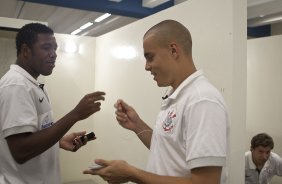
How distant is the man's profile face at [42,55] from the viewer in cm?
163

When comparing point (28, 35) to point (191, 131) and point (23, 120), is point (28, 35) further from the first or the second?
point (191, 131)

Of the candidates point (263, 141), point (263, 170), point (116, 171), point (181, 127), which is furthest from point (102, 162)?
point (263, 170)

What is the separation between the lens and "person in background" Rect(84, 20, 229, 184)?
981mm

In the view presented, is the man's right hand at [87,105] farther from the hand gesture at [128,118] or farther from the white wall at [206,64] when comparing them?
the white wall at [206,64]

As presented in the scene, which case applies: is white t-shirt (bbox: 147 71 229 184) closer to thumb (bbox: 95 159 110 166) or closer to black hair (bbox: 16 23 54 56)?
thumb (bbox: 95 159 110 166)

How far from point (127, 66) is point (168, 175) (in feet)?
6.55

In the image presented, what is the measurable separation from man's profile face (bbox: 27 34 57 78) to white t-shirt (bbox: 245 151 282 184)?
6.14ft

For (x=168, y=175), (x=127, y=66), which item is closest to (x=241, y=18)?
(x=168, y=175)

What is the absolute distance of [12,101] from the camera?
1.38m

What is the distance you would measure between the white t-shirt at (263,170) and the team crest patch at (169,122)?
1.78m

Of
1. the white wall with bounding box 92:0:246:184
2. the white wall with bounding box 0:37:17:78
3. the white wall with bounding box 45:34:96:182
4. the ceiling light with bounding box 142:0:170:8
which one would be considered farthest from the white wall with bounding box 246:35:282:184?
the white wall with bounding box 0:37:17:78

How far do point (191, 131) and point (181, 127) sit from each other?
0.08m

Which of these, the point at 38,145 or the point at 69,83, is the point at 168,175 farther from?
the point at 69,83

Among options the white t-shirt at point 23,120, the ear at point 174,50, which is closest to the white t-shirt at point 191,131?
the ear at point 174,50
